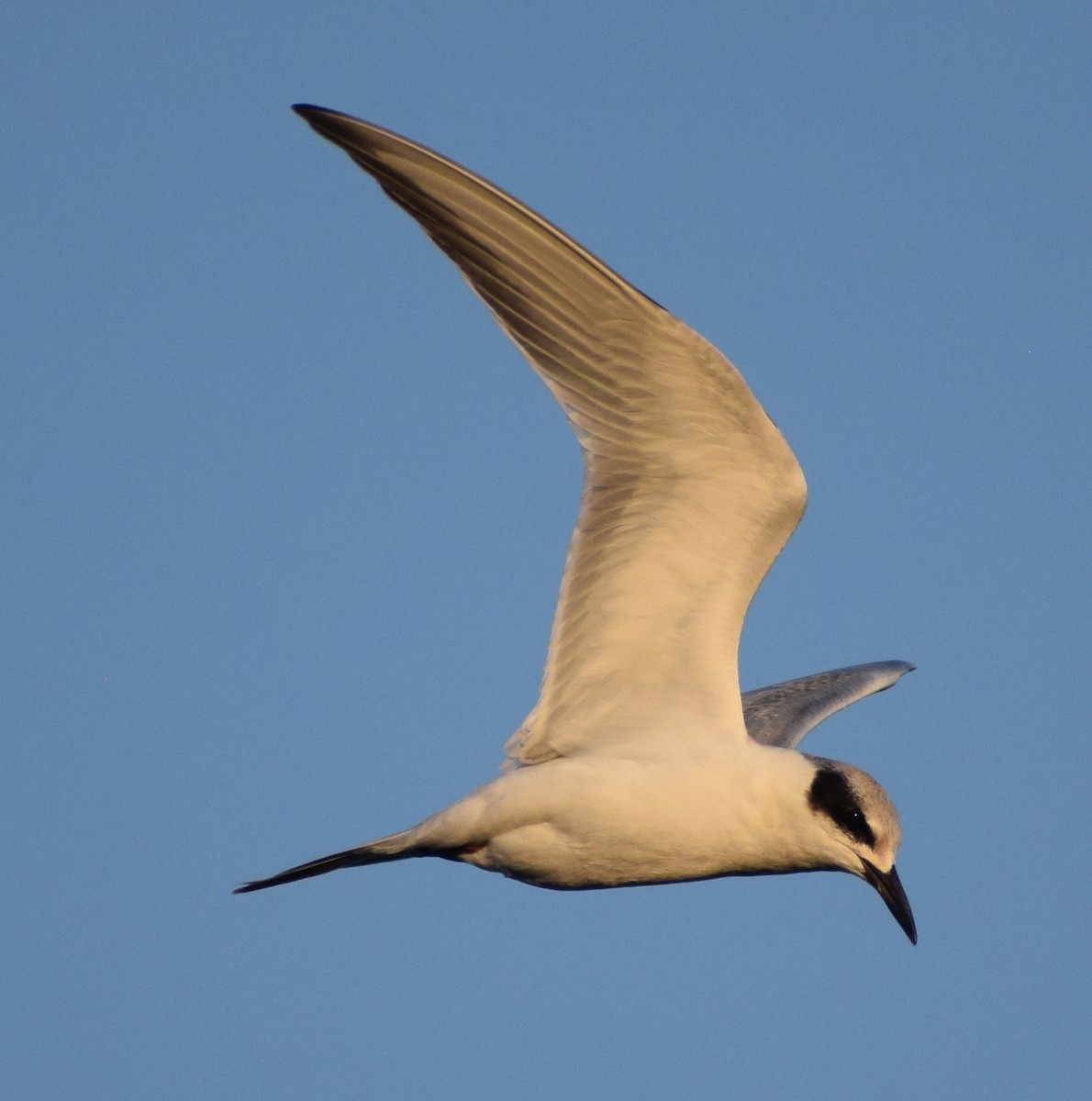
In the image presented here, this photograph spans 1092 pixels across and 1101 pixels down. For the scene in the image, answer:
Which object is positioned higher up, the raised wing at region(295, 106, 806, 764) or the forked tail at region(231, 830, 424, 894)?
the raised wing at region(295, 106, 806, 764)

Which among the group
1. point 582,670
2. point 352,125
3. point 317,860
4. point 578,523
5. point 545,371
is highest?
point 352,125

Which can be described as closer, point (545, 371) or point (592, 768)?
point (545, 371)

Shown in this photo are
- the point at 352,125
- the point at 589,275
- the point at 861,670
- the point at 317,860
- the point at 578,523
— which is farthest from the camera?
the point at 861,670

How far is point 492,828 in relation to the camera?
22.2 feet

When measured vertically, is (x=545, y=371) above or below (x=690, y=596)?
above

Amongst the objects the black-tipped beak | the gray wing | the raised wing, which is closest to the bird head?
the black-tipped beak

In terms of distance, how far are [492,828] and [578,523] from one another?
1.38 metres

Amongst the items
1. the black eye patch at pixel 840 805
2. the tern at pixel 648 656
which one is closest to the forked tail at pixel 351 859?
the tern at pixel 648 656

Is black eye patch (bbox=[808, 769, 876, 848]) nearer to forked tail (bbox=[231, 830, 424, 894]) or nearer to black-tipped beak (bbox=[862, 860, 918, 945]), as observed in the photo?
black-tipped beak (bbox=[862, 860, 918, 945])

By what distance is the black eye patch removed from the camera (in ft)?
21.4

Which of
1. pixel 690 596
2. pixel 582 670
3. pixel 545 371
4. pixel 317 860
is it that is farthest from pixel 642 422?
pixel 317 860

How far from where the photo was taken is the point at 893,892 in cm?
663

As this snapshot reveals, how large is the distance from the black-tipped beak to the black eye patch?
6.7 inches

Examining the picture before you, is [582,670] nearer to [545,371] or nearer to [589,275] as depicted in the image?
[545,371]
